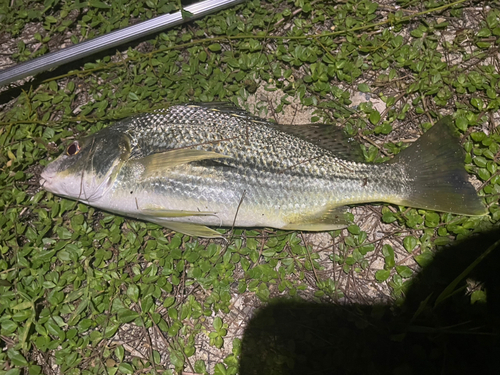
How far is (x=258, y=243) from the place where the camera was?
2.64 m

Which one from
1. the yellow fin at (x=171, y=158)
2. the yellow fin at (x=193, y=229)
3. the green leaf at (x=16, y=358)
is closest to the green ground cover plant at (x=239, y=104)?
the green leaf at (x=16, y=358)

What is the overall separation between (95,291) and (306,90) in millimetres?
2686

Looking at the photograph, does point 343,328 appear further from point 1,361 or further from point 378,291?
point 1,361

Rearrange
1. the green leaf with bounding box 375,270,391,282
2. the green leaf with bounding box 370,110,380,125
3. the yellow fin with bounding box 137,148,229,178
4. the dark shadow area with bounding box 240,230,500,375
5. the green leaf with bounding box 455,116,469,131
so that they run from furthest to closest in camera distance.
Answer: the green leaf with bounding box 370,110,380,125 → the green leaf with bounding box 455,116,469,131 → the green leaf with bounding box 375,270,391,282 → the yellow fin with bounding box 137,148,229,178 → the dark shadow area with bounding box 240,230,500,375

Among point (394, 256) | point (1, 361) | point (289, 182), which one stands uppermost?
point (289, 182)

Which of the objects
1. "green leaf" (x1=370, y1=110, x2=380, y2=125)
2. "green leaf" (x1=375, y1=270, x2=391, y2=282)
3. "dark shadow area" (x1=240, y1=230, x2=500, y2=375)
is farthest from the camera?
"green leaf" (x1=370, y1=110, x2=380, y2=125)

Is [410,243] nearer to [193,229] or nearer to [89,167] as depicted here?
[193,229]

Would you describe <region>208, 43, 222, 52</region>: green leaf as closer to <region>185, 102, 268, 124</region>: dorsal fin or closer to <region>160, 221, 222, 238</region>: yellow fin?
<region>185, 102, 268, 124</region>: dorsal fin

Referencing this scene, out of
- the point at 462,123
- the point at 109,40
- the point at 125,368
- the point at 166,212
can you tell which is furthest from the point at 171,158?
the point at 462,123

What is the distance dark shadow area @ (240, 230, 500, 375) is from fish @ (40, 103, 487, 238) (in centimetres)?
52

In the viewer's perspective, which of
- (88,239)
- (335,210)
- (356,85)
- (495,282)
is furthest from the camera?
(356,85)

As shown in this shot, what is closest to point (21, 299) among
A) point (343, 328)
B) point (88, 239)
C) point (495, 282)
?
point (88, 239)

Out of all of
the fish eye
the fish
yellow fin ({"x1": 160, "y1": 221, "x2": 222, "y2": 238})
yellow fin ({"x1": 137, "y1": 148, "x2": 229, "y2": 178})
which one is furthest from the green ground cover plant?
yellow fin ({"x1": 137, "y1": 148, "x2": 229, "y2": 178})

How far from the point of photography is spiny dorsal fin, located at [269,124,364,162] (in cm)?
260
